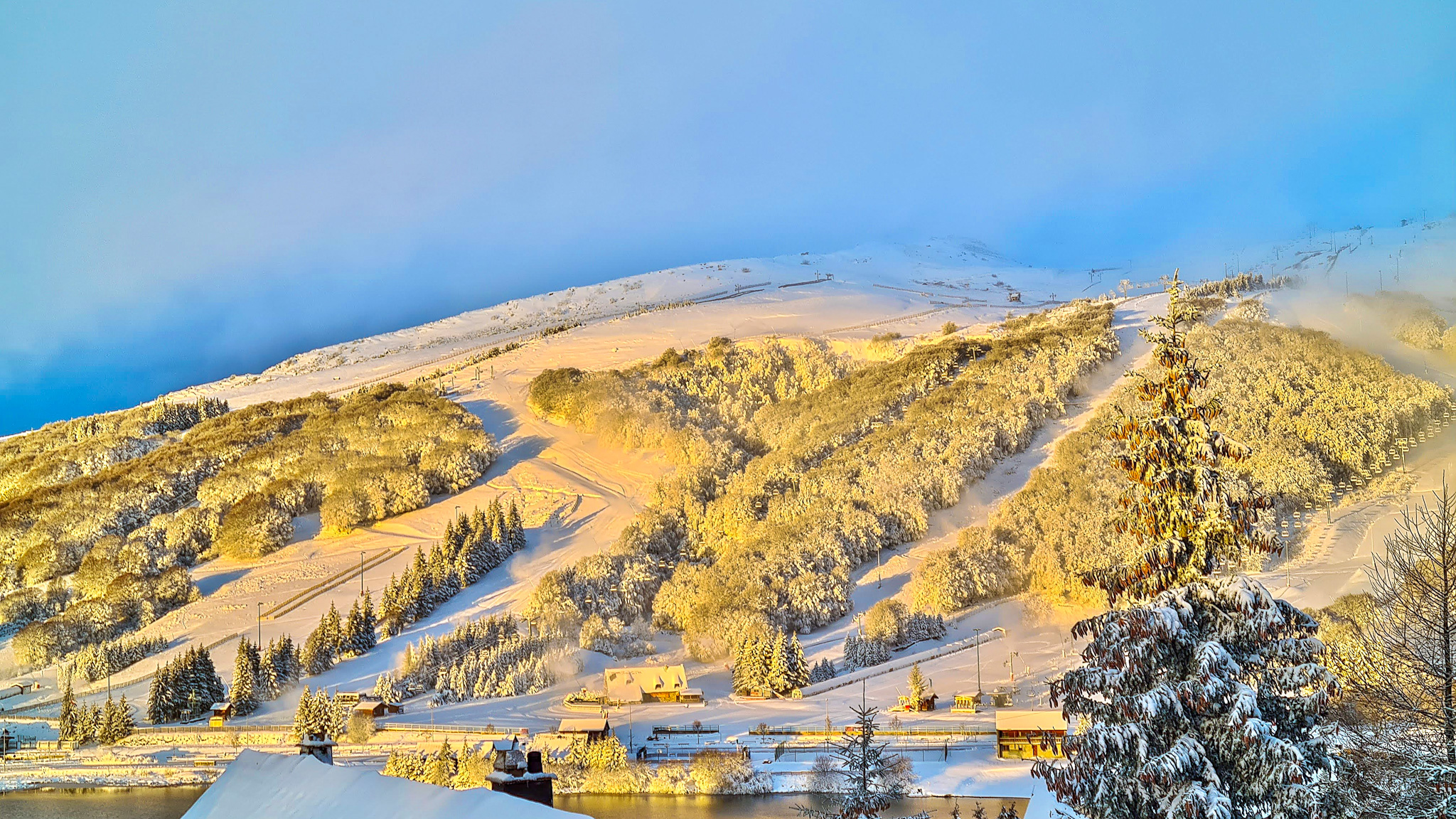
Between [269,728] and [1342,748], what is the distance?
30.9 m

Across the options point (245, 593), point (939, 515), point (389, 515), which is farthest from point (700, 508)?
point (245, 593)

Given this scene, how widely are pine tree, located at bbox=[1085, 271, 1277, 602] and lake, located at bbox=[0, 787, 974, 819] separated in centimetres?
1802

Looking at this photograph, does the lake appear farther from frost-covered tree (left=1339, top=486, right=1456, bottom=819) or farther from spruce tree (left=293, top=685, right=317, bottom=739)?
frost-covered tree (left=1339, top=486, right=1456, bottom=819)

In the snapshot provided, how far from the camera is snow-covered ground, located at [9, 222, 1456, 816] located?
33062 mm

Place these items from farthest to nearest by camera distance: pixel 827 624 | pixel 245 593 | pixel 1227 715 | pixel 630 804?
pixel 245 593
pixel 827 624
pixel 630 804
pixel 1227 715

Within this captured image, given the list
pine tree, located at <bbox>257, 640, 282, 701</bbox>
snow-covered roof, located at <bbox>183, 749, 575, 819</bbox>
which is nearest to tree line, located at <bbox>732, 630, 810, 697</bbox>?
pine tree, located at <bbox>257, 640, 282, 701</bbox>

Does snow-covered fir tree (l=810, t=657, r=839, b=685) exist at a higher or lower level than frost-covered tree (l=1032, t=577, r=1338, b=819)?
lower

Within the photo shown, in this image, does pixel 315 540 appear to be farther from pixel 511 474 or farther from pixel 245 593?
pixel 511 474

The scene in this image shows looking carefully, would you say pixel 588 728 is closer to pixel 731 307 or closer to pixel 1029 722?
pixel 1029 722

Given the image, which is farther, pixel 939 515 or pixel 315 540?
pixel 315 540

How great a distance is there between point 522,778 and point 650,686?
25.4 metres

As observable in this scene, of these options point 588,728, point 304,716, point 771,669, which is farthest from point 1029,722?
point 304,716

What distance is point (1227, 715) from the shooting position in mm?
8031

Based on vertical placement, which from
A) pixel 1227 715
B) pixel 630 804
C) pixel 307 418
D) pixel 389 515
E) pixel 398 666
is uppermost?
pixel 307 418
